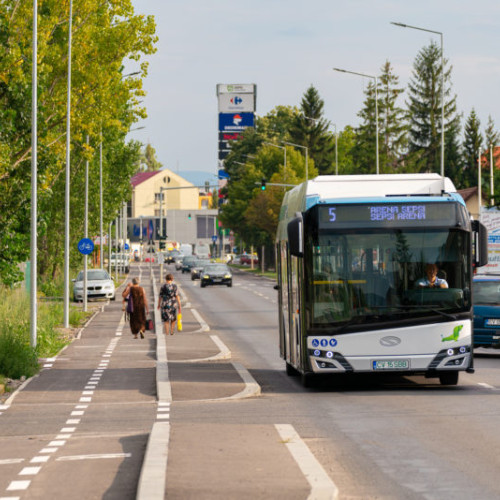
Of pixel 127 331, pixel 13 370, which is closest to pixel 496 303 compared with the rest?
pixel 13 370

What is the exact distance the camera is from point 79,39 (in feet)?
134

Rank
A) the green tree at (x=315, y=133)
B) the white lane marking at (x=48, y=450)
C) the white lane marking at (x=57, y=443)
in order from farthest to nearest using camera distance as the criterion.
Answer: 1. the green tree at (x=315, y=133)
2. the white lane marking at (x=57, y=443)
3. the white lane marking at (x=48, y=450)

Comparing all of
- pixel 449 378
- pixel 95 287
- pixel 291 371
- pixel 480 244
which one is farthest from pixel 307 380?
pixel 95 287

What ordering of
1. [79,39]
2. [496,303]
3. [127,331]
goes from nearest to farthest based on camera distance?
[496,303] < [127,331] < [79,39]

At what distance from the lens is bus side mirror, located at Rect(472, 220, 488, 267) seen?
17.7 metres

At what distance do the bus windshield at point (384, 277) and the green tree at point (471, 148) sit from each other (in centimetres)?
10432

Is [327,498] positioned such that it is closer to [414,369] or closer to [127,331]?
[414,369]

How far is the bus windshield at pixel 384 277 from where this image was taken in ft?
57.7

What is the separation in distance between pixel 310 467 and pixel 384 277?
303 inches

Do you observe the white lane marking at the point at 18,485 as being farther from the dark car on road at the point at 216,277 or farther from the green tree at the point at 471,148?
the green tree at the point at 471,148

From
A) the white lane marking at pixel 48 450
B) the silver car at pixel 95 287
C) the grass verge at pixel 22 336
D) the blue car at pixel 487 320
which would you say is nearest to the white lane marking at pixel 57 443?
the white lane marking at pixel 48 450

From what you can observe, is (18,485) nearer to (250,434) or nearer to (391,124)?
(250,434)

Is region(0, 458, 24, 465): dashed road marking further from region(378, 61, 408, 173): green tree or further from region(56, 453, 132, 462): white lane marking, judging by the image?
region(378, 61, 408, 173): green tree

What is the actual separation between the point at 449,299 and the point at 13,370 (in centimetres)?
865
